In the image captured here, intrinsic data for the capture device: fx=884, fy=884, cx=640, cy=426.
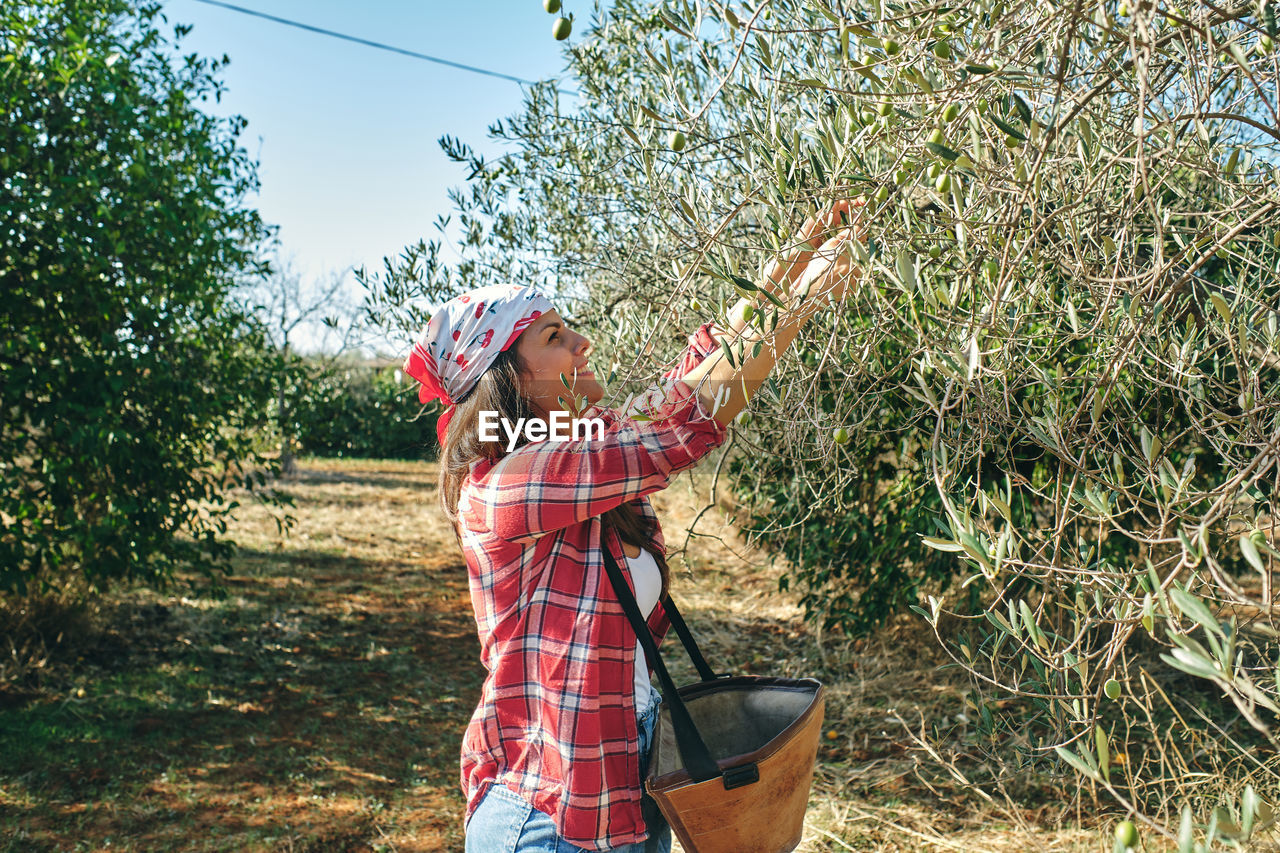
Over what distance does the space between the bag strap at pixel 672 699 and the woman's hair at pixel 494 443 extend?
132 millimetres

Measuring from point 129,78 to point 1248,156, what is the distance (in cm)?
560

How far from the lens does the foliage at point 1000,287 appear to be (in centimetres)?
137

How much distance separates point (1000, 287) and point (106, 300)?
16.7 ft

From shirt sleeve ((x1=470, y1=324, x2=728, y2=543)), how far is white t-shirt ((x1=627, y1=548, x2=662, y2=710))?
231mm

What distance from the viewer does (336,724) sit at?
5352mm

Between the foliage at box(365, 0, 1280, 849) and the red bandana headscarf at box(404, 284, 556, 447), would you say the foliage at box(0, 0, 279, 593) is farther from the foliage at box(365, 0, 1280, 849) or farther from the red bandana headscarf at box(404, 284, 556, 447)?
the red bandana headscarf at box(404, 284, 556, 447)

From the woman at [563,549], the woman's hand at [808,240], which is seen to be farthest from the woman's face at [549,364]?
the woman's hand at [808,240]

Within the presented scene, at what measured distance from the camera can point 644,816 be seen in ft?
6.05

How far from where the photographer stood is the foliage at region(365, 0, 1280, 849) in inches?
54.0

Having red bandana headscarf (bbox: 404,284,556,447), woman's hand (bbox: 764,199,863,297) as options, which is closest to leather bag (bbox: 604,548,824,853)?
red bandana headscarf (bbox: 404,284,556,447)

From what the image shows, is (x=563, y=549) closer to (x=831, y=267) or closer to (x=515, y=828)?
(x=515, y=828)

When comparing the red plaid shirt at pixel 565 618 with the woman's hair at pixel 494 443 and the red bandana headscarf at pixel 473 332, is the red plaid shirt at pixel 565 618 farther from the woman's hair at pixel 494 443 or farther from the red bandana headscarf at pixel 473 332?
the red bandana headscarf at pixel 473 332

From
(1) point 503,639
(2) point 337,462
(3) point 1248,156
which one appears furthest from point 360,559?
(2) point 337,462

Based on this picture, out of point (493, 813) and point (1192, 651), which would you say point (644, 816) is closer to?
point (493, 813)
